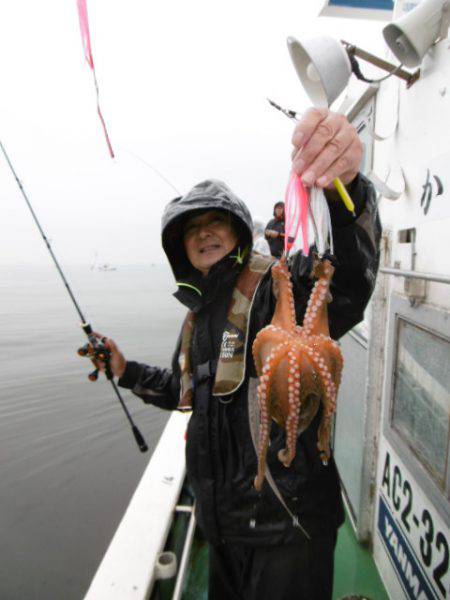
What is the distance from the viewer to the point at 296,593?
1.90 m

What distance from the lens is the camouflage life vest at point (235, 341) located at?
1949 mm

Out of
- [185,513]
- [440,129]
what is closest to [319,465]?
[440,129]

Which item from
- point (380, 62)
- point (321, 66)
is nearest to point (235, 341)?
point (321, 66)

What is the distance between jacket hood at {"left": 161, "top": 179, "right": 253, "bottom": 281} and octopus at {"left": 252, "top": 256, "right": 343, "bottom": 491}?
37.3 inches

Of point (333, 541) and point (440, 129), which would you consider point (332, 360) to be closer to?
point (333, 541)

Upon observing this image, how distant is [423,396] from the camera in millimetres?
2234

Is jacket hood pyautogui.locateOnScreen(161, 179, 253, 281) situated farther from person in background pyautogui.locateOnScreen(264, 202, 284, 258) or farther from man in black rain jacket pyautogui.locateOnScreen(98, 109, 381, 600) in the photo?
person in background pyautogui.locateOnScreen(264, 202, 284, 258)

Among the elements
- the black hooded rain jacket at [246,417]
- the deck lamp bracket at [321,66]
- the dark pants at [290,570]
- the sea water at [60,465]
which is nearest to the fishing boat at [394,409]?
the deck lamp bracket at [321,66]

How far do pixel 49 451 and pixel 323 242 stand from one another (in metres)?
10.3

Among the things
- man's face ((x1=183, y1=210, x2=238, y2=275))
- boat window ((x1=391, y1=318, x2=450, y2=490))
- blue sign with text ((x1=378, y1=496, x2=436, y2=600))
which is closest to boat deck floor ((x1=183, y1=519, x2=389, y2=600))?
blue sign with text ((x1=378, y1=496, x2=436, y2=600))

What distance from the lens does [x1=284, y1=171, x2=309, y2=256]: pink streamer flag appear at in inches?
50.4

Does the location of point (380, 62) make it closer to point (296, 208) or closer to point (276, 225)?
point (296, 208)

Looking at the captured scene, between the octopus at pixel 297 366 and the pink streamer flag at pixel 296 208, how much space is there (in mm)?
144

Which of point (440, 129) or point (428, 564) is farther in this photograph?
point (428, 564)
